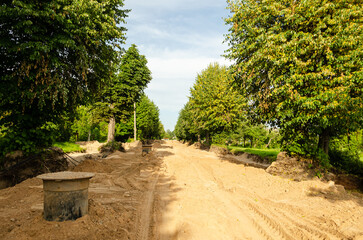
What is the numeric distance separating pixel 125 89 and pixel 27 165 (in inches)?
708

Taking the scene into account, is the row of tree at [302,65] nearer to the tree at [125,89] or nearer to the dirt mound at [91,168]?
the dirt mound at [91,168]

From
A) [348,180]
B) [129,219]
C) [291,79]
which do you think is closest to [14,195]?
[129,219]

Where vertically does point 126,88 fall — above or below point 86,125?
above

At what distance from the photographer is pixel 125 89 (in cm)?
2539

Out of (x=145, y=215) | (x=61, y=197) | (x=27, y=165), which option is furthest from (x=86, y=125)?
(x=61, y=197)

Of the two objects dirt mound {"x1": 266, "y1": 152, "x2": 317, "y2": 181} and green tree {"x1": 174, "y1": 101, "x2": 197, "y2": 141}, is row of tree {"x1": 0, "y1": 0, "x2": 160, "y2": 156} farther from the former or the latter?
green tree {"x1": 174, "y1": 101, "x2": 197, "y2": 141}

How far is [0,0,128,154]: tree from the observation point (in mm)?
7371

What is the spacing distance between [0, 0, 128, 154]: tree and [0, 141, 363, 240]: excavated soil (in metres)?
2.62

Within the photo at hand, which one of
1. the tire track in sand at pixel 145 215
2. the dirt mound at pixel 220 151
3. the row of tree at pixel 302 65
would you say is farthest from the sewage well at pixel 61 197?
the dirt mound at pixel 220 151

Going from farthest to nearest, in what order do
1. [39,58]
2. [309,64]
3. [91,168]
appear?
1. [91,168]
2. [309,64]
3. [39,58]

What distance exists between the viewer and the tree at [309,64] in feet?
27.4

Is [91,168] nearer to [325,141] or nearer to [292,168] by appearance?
[292,168]

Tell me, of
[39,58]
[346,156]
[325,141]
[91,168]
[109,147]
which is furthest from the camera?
[109,147]

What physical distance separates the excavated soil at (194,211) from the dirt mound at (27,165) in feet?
1.47
